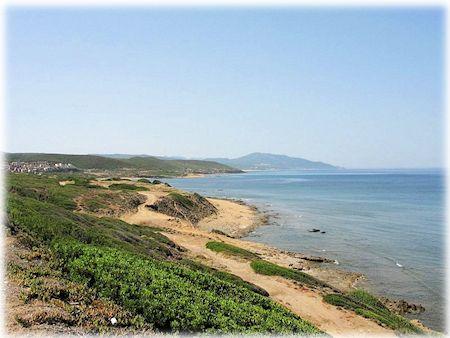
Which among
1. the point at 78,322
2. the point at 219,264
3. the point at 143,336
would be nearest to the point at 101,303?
the point at 78,322

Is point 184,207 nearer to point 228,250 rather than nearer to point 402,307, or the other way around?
point 228,250

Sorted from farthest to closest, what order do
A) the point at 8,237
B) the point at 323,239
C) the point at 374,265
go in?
the point at 323,239
the point at 374,265
the point at 8,237

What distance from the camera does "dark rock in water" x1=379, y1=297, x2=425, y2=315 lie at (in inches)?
988

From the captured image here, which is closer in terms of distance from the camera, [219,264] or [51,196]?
[219,264]

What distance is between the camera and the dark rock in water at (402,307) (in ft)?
82.3

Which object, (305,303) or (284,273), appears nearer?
(305,303)

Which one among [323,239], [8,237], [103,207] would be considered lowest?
[323,239]

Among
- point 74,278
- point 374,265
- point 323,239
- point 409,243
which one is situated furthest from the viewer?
point 323,239

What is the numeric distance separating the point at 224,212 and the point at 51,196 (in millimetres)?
33934

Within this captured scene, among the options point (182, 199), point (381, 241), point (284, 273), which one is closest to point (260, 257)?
point (284, 273)

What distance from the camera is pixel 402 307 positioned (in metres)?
25.5

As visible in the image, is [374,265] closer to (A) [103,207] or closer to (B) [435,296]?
(B) [435,296]

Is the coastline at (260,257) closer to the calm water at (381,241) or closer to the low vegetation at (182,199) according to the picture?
the low vegetation at (182,199)

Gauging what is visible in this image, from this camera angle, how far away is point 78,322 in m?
9.15
